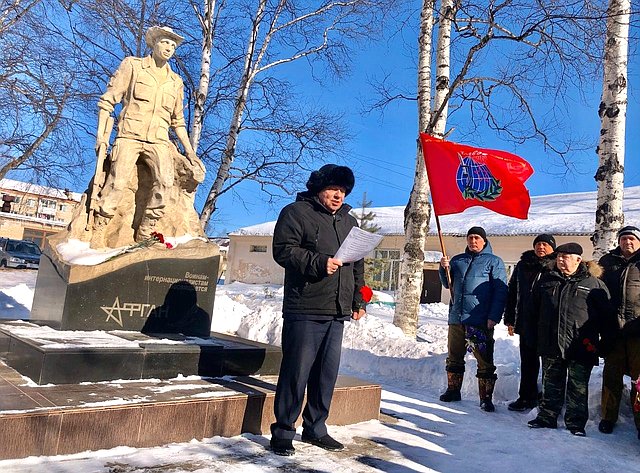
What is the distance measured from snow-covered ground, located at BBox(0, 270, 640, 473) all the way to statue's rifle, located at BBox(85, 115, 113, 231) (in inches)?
122

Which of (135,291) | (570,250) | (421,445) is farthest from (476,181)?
(135,291)

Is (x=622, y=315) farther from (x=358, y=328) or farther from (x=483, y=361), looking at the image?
(x=358, y=328)

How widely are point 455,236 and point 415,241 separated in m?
10.9

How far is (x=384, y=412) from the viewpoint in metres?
4.70

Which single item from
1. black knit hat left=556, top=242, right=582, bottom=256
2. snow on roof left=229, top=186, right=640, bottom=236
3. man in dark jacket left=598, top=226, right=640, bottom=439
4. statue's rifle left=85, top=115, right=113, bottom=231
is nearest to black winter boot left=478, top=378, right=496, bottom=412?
man in dark jacket left=598, top=226, right=640, bottom=439

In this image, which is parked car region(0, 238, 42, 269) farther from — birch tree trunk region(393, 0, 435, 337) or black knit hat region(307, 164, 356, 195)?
black knit hat region(307, 164, 356, 195)

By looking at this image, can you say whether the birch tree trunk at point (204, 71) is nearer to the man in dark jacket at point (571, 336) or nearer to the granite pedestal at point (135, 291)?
the granite pedestal at point (135, 291)

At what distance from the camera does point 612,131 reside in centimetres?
663

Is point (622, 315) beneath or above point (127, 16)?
beneath

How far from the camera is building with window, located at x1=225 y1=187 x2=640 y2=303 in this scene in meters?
18.2

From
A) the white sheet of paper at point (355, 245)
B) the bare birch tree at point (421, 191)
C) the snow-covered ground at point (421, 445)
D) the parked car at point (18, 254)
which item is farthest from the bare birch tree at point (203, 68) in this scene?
the parked car at point (18, 254)

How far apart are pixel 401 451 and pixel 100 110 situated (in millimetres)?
4421

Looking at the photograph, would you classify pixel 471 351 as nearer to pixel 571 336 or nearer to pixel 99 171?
Result: pixel 571 336

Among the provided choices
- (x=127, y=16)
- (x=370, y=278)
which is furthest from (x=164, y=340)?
(x=370, y=278)
